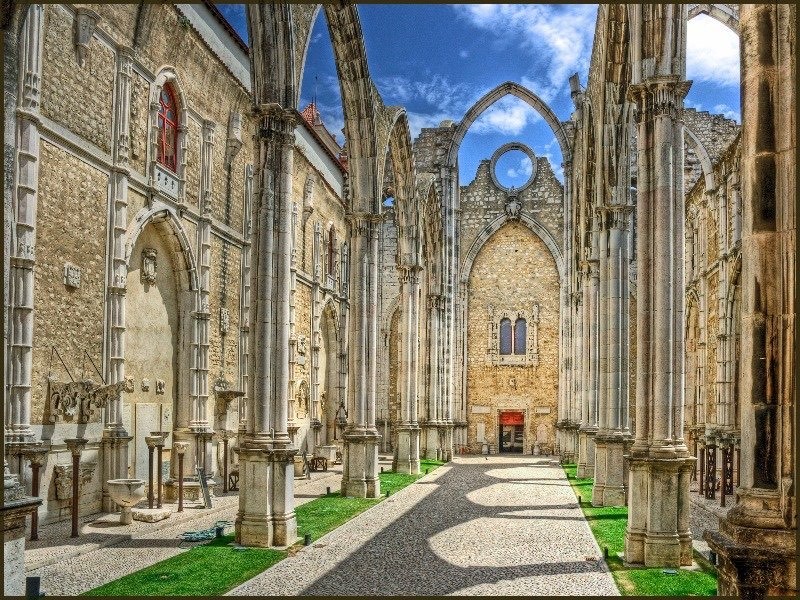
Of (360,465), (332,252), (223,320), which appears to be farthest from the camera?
(332,252)

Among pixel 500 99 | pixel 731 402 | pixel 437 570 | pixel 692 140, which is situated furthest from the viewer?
pixel 500 99

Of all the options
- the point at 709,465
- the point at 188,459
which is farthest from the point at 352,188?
the point at 709,465

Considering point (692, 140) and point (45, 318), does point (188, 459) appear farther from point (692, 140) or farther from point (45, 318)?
point (692, 140)

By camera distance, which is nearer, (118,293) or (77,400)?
(77,400)

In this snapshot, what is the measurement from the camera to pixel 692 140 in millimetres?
28641

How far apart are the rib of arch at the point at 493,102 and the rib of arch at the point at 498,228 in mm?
5154

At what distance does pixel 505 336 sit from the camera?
3544 cm

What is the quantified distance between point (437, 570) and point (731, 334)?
1741cm

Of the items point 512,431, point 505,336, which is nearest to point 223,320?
point 505,336

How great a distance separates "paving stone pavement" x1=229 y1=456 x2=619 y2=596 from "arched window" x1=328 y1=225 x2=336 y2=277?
48.4 feet

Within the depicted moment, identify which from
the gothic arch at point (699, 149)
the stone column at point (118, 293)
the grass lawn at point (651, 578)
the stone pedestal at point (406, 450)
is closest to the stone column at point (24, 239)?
the stone column at point (118, 293)

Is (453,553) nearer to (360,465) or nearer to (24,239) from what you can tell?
(360,465)

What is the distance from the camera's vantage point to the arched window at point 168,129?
1723 cm

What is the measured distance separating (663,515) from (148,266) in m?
11.3
